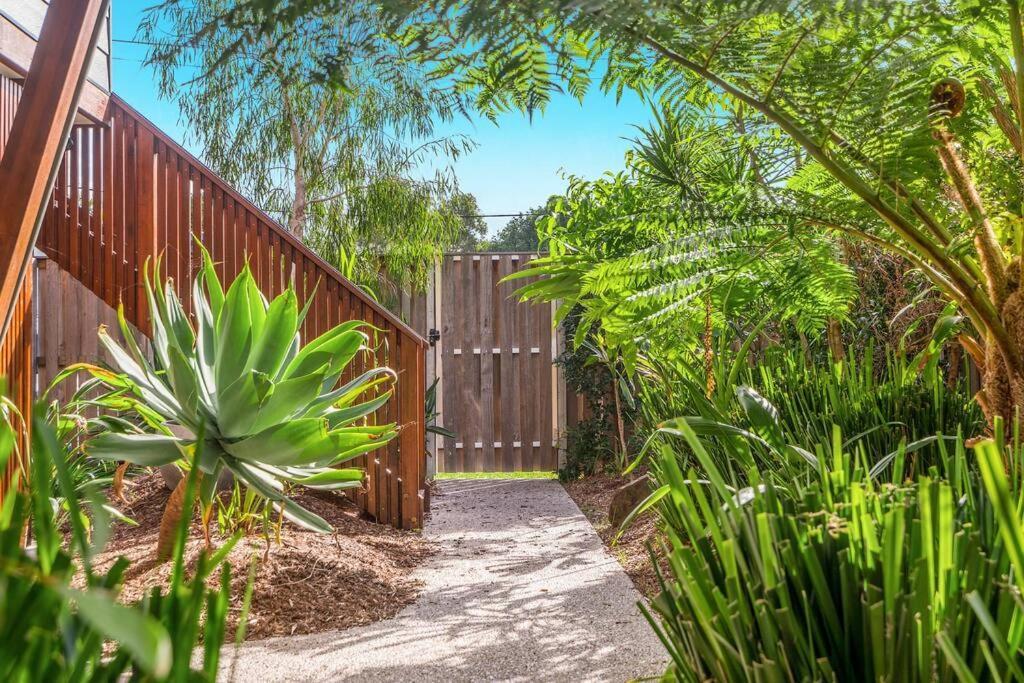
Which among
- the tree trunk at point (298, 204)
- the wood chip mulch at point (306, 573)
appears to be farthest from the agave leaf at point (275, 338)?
the tree trunk at point (298, 204)

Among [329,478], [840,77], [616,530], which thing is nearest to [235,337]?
[329,478]

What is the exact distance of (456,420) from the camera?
6582 mm

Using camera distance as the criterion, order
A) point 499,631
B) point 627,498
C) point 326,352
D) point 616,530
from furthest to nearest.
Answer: point 627,498 < point 616,530 < point 326,352 < point 499,631

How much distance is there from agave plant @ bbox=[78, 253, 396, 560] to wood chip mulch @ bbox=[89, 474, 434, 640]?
241mm

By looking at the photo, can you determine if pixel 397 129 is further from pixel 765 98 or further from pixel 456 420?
pixel 765 98

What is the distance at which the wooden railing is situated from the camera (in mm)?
3955

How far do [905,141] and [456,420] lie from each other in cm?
550

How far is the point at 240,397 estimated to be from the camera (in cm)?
217

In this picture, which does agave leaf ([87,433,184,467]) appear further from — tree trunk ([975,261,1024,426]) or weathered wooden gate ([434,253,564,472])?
weathered wooden gate ([434,253,564,472])

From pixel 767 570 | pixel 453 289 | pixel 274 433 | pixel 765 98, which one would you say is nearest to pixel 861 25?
pixel 765 98

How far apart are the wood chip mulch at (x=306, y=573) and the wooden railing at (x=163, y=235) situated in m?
0.42

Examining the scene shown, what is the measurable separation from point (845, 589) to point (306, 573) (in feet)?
8.02

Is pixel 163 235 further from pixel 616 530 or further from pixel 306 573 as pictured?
pixel 616 530

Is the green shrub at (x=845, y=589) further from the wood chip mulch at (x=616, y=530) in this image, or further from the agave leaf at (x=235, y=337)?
A: the agave leaf at (x=235, y=337)
